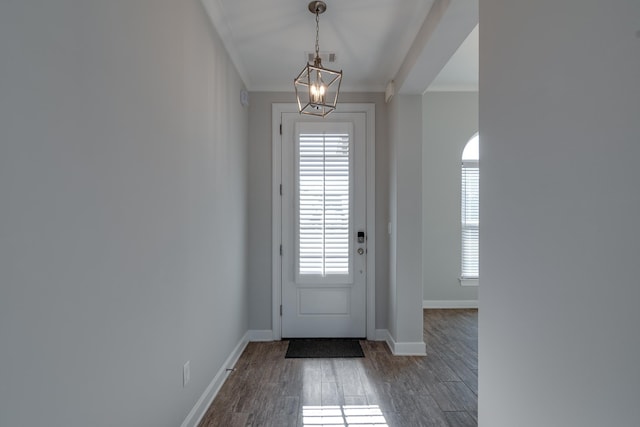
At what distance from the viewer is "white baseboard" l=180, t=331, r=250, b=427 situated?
6.77 ft

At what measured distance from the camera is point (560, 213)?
104cm

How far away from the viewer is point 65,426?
3.31ft

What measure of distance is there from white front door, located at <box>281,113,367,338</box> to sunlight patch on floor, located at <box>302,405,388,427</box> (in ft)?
4.56

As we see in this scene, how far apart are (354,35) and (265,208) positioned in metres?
1.92

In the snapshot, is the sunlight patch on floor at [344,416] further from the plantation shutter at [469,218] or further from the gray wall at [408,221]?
the plantation shutter at [469,218]

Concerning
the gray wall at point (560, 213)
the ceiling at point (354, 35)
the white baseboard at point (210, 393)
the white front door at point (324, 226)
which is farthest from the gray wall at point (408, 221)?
the gray wall at point (560, 213)

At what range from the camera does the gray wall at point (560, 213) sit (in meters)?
0.82

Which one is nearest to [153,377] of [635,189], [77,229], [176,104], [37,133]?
[77,229]

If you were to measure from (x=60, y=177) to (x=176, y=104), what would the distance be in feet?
3.22

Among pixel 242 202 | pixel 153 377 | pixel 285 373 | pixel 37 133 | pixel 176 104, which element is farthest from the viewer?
pixel 242 202

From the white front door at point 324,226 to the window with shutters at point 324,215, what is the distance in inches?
0.4

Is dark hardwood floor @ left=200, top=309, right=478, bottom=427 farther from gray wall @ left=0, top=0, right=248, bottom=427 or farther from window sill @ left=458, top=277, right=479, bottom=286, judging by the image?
window sill @ left=458, top=277, right=479, bottom=286

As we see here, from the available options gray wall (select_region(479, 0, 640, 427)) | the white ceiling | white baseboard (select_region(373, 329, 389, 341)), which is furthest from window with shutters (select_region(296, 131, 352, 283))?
gray wall (select_region(479, 0, 640, 427))

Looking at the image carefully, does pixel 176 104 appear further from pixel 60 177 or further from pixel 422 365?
pixel 422 365
